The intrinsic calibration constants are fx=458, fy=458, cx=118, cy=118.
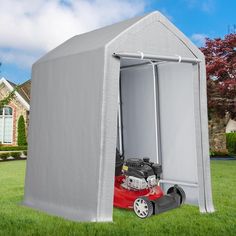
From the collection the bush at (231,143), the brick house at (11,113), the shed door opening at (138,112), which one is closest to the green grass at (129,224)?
the shed door opening at (138,112)

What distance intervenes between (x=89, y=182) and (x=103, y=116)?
945 mm

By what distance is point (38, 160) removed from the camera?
7500mm

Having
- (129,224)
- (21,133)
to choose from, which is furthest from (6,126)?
(129,224)

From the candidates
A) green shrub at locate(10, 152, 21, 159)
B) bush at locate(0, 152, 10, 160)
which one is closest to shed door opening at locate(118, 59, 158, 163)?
bush at locate(0, 152, 10, 160)

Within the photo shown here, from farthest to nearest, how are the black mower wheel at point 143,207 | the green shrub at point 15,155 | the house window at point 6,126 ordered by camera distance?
the house window at point 6,126 → the green shrub at point 15,155 → the black mower wheel at point 143,207

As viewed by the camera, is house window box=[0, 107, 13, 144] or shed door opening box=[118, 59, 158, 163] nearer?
shed door opening box=[118, 59, 158, 163]

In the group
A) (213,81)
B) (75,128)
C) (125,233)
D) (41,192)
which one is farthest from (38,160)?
(213,81)

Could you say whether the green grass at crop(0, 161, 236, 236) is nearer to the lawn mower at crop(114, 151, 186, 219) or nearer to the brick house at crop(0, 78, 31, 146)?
the lawn mower at crop(114, 151, 186, 219)

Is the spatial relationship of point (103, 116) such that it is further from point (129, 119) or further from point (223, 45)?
point (223, 45)

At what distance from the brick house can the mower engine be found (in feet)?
80.4

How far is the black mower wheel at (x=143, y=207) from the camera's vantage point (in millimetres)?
6676

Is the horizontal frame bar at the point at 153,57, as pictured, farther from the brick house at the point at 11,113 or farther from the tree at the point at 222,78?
the brick house at the point at 11,113

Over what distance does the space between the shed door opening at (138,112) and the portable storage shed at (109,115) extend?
18 mm

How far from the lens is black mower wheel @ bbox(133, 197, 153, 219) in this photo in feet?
Answer: 21.9
